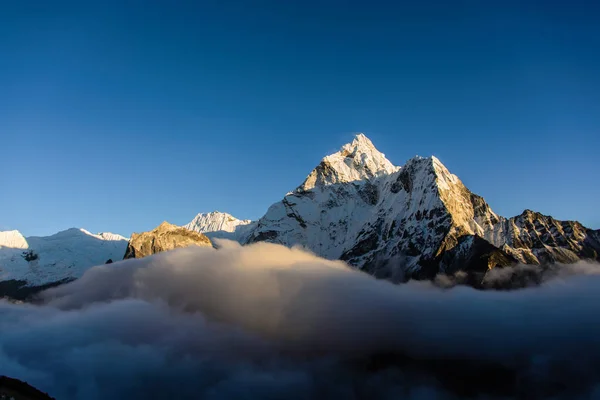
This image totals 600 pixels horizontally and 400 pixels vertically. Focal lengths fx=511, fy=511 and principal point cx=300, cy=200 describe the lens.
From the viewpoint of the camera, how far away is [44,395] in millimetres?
152000

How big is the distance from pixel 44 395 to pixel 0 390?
11822mm

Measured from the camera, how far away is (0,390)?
146625 mm
